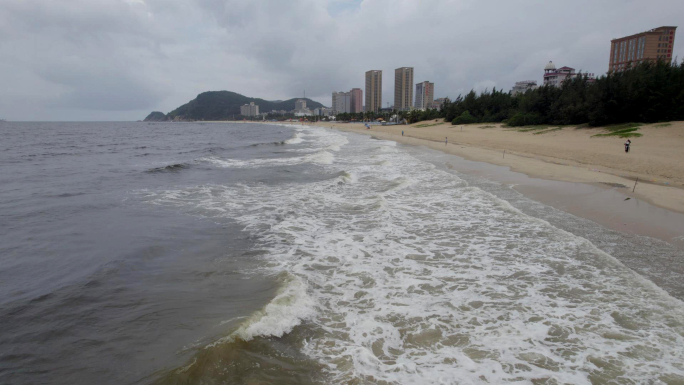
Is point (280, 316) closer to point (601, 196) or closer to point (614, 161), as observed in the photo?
point (601, 196)

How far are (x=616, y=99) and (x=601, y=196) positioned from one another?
81.8 feet

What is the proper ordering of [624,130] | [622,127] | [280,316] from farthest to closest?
[622,127]
[624,130]
[280,316]

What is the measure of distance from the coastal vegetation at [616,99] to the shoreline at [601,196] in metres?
15.2

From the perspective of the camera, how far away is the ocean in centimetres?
374

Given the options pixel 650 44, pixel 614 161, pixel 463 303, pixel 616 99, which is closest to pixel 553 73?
pixel 650 44

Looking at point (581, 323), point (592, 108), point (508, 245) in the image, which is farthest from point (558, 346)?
point (592, 108)

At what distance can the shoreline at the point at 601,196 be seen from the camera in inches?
316

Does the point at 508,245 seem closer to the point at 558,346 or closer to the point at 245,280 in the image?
the point at 558,346

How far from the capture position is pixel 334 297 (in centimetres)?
523

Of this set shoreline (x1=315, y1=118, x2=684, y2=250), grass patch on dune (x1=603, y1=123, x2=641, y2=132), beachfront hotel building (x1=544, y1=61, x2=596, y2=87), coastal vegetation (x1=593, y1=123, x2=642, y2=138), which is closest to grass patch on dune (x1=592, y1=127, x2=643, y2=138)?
coastal vegetation (x1=593, y1=123, x2=642, y2=138)

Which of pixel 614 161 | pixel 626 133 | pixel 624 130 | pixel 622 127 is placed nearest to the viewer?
pixel 614 161

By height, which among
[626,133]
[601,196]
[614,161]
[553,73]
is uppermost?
[553,73]

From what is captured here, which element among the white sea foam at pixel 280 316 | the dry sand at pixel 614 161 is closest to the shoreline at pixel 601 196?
the dry sand at pixel 614 161

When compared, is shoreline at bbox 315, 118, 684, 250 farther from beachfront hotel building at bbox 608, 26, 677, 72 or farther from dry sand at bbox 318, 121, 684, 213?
beachfront hotel building at bbox 608, 26, 677, 72
